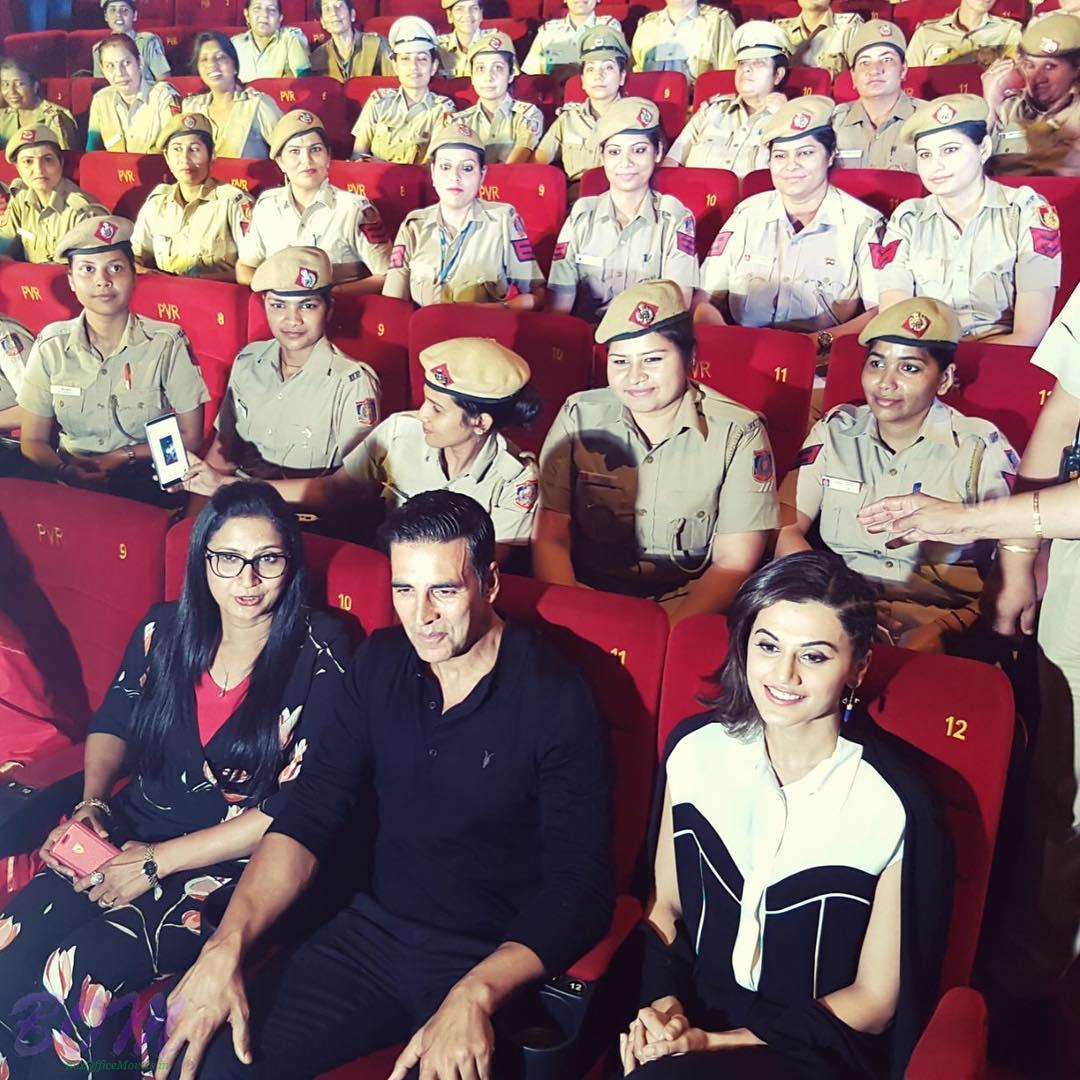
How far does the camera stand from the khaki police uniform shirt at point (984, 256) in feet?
7.18

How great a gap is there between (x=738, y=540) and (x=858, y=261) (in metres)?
0.98

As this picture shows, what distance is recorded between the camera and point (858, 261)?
7.73 feet

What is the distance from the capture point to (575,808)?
1173 millimetres

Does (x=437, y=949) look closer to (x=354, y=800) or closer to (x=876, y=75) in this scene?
(x=354, y=800)

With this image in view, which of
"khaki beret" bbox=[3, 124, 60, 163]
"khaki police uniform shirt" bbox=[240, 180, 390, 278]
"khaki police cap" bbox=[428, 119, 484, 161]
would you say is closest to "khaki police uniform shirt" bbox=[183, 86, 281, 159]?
"khaki beret" bbox=[3, 124, 60, 163]

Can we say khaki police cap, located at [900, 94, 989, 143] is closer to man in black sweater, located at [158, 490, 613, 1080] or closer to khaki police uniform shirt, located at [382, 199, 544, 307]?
khaki police uniform shirt, located at [382, 199, 544, 307]

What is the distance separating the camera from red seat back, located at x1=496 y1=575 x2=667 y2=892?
1.23 metres

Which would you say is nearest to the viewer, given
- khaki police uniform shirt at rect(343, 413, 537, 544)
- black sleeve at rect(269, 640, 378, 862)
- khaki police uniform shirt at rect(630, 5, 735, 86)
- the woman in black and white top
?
the woman in black and white top

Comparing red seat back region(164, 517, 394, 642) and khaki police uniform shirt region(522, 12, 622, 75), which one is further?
khaki police uniform shirt region(522, 12, 622, 75)

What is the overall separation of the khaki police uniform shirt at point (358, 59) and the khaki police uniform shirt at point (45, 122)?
874 millimetres

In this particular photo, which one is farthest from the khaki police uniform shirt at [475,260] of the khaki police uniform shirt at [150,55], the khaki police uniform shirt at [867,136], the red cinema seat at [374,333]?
the khaki police uniform shirt at [150,55]

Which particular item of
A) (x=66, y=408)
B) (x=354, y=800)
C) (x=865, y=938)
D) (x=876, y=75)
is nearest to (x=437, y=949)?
(x=354, y=800)

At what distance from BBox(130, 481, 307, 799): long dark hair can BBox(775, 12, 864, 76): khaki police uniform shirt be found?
2.91 meters

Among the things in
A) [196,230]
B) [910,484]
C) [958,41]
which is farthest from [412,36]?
[910,484]
